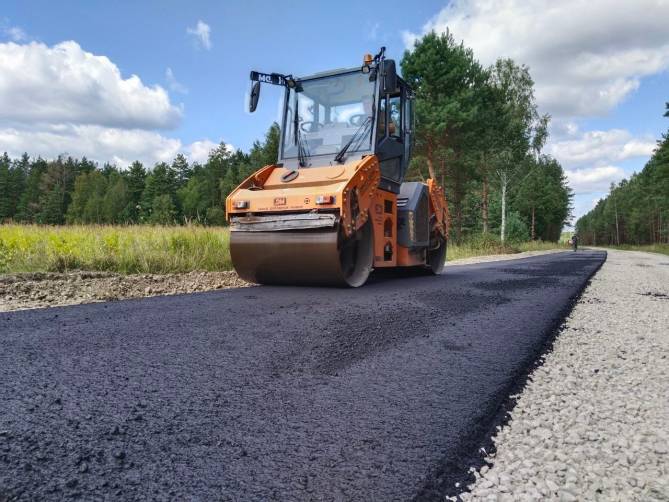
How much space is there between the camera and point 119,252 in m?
→ 6.97

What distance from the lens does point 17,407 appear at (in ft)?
5.33

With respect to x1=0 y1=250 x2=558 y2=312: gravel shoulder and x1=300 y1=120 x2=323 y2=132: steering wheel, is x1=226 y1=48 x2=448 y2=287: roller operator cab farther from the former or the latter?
x1=0 y1=250 x2=558 y2=312: gravel shoulder

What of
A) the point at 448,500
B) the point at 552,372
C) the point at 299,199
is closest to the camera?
the point at 448,500

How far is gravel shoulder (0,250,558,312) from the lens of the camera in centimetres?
453

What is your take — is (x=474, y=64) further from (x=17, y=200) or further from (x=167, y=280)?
(x=17, y=200)

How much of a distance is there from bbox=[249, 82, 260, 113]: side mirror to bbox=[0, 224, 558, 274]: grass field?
2684 millimetres

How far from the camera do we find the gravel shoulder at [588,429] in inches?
52.5

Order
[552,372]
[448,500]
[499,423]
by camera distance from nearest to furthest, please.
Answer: [448,500] → [499,423] → [552,372]

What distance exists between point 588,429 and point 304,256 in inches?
139

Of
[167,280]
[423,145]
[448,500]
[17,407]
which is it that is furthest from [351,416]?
[423,145]

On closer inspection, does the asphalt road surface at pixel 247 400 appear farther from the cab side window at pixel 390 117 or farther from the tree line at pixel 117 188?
the tree line at pixel 117 188

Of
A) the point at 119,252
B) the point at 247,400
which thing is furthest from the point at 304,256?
the point at 119,252

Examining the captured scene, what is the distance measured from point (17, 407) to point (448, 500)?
1518mm

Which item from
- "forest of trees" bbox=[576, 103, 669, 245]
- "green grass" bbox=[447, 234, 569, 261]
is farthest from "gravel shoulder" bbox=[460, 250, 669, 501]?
"forest of trees" bbox=[576, 103, 669, 245]
